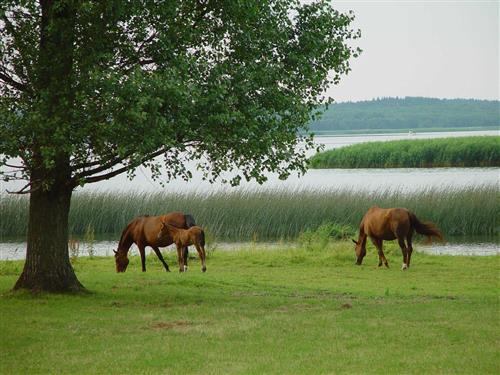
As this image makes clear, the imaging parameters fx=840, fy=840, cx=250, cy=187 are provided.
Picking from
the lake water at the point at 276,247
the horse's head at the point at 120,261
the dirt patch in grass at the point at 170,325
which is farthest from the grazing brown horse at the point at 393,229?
the dirt patch in grass at the point at 170,325

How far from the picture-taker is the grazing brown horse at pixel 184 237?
17.0 metres

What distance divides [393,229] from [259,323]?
8.63 m

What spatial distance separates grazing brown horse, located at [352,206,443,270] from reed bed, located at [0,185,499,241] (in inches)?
319

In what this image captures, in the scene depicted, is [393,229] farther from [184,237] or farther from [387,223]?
[184,237]

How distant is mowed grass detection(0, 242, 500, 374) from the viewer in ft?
30.1

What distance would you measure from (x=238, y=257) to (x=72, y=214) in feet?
34.9

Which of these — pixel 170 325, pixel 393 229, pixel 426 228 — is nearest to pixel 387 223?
pixel 393 229

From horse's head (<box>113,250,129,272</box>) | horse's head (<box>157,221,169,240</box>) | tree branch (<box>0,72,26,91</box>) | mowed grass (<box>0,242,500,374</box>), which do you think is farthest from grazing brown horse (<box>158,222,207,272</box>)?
tree branch (<box>0,72,26,91</box>)

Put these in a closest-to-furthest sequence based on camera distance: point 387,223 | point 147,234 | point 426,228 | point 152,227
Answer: point 152,227 → point 147,234 → point 426,228 → point 387,223

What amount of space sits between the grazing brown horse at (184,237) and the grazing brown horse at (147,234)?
159 millimetres

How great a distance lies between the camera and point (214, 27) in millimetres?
14008

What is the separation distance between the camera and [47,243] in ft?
46.5

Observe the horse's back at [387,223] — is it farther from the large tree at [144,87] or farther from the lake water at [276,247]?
the large tree at [144,87]

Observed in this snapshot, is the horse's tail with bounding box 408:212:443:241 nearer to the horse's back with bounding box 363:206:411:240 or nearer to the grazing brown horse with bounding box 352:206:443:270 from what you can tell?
the grazing brown horse with bounding box 352:206:443:270
